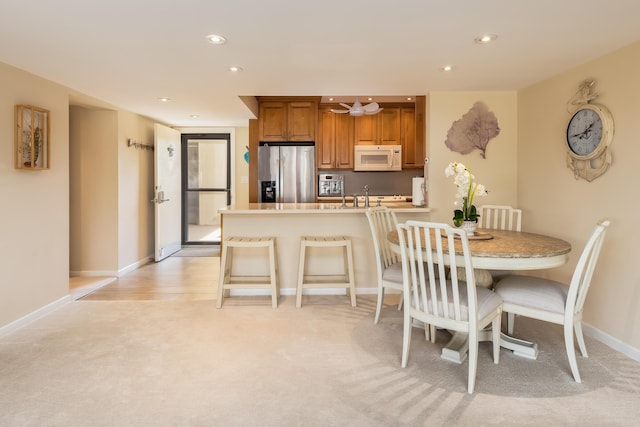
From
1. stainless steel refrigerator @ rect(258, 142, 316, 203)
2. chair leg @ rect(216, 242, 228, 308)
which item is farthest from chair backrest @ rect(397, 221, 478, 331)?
stainless steel refrigerator @ rect(258, 142, 316, 203)

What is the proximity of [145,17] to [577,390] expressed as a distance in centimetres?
311

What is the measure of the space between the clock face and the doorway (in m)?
5.00

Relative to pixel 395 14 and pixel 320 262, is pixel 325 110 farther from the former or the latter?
pixel 395 14

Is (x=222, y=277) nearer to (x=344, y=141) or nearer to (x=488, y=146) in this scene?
(x=488, y=146)

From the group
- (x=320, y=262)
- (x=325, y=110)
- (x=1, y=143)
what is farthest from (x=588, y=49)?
(x=1, y=143)

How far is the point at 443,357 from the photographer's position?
95.5 inches

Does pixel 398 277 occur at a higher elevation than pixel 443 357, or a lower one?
higher

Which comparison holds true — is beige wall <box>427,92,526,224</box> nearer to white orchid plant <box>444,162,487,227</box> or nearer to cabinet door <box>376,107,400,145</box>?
white orchid plant <box>444,162,487,227</box>

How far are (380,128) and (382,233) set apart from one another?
2.89m

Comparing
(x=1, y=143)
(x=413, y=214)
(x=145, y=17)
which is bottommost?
(x=413, y=214)

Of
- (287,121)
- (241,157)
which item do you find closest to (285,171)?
(287,121)

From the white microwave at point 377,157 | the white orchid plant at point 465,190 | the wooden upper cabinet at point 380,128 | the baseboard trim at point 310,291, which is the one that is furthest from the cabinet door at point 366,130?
the white orchid plant at point 465,190

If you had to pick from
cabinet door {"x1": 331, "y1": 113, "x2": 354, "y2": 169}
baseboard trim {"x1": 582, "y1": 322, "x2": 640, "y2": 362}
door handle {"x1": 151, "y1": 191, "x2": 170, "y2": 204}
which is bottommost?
baseboard trim {"x1": 582, "y1": 322, "x2": 640, "y2": 362}

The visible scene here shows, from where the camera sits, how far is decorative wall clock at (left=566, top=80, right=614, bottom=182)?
2.68 m
